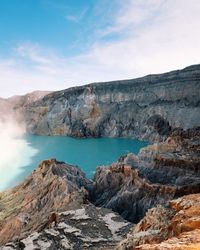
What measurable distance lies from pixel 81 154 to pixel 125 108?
83.0 feet

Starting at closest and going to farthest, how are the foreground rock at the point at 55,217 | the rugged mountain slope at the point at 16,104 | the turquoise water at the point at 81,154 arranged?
the foreground rock at the point at 55,217
the turquoise water at the point at 81,154
the rugged mountain slope at the point at 16,104

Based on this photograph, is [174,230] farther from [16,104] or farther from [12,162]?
[16,104]

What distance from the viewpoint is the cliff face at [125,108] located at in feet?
200

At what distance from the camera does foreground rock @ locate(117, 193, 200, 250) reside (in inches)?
204

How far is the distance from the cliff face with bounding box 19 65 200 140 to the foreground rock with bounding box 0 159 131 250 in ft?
113

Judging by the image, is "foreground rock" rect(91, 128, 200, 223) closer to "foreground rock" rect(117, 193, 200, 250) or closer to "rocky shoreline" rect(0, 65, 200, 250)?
"rocky shoreline" rect(0, 65, 200, 250)

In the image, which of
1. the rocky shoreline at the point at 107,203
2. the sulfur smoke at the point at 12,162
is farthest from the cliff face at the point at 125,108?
the rocky shoreline at the point at 107,203

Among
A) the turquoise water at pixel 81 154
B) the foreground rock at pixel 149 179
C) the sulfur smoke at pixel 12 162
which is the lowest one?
the turquoise water at pixel 81 154

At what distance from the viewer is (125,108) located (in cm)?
7238

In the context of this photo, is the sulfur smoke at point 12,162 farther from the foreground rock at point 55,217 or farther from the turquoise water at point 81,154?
the foreground rock at point 55,217

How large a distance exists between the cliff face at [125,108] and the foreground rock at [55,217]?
34518 mm

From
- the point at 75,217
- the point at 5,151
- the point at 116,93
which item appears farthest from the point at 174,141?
the point at 116,93

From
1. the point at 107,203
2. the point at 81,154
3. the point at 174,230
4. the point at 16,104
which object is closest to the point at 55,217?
the point at 107,203

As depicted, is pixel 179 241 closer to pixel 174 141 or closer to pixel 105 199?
pixel 105 199
